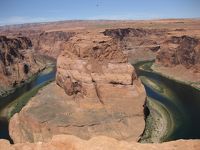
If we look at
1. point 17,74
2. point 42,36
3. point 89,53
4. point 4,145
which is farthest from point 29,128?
point 42,36

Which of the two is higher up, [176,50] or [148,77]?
[176,50]

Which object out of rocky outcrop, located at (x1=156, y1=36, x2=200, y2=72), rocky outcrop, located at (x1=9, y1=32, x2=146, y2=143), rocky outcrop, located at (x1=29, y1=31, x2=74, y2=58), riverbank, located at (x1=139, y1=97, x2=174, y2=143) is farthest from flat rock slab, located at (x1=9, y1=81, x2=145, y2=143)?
rocky outcrop, located at (x1=29, y1=31, x2=74, y2=58)

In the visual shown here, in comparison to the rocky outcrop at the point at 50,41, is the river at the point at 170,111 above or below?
below

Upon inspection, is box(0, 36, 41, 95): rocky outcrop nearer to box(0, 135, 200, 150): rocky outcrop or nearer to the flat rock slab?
the flat rock slab

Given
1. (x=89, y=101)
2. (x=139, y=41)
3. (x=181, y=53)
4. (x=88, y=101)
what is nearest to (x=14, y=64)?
(x=88, y=101)

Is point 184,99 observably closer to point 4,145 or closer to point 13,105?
point 13,105

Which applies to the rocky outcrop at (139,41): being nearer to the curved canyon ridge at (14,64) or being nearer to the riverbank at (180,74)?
the riverbank at (180,74)

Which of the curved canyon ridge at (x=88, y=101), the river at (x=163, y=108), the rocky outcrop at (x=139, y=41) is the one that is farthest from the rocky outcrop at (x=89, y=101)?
the rocky outcrop at (x=139, y=41)

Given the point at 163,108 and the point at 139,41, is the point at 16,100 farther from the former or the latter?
the point at 139,41
